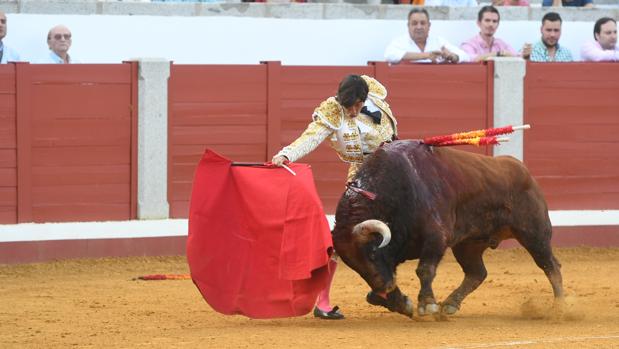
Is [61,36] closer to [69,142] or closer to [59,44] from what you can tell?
[59,44]

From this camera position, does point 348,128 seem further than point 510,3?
No

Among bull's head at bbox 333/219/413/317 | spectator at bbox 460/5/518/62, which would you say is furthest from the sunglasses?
bull's head at bbox 333/219/413/317

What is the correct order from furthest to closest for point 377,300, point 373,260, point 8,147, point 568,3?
point 568,3 < point 8,147 < point 377,300 < point 373,260

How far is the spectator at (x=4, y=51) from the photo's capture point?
10000 mm

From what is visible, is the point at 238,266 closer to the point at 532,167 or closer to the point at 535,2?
the point at 532,167

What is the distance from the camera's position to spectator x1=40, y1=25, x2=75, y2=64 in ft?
33.7

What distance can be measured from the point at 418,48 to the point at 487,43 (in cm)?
73

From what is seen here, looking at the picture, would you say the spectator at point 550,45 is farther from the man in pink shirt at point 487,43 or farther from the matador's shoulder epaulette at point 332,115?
the matador's shoulder epaulette at point 332,115

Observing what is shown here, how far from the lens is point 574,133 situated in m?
11.7

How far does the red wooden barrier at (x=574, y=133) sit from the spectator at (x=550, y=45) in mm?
276

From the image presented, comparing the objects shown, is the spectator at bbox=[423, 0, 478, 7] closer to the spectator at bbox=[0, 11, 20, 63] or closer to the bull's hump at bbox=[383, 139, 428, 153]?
the spectator at bbox=[0, 11, 20, 63]

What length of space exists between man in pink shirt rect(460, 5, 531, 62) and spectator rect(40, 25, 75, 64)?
3281 mm

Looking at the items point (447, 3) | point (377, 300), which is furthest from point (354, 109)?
point (447, 3)

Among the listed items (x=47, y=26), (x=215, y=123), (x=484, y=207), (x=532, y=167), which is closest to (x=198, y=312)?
(x=484, y=207)
